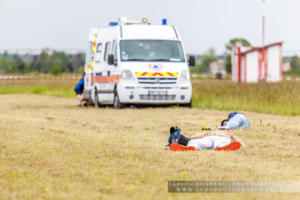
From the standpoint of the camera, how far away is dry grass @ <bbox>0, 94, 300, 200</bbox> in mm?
6617

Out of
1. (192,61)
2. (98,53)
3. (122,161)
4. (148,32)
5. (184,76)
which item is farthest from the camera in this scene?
(98,53)

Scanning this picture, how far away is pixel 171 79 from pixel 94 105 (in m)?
4.11

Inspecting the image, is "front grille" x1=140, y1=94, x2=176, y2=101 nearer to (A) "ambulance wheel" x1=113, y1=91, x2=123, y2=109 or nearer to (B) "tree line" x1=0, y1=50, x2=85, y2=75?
(A) "ambulance wheel" x1=113, y1=91, x2=123, y2=109

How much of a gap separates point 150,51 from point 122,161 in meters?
13.4

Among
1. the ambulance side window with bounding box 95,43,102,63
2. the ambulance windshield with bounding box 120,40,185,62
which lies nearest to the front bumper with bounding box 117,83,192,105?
the ambulance windshield with bounding box 120,40,185,62

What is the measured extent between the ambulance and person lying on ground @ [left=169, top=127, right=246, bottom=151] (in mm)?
11378

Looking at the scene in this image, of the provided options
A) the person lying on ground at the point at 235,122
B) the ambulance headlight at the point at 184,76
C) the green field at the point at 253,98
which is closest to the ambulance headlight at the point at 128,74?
the ambulance headlight at the point at 184,76

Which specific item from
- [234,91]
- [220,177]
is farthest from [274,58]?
[220,177]

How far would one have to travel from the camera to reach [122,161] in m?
8.59

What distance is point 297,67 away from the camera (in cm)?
9056

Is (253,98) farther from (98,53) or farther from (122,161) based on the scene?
(122,161)

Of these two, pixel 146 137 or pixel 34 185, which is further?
pixel 146 137

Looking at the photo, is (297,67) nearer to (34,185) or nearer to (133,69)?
(133,69)

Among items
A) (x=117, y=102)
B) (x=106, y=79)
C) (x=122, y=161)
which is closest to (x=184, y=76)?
(x=117, y=102)
